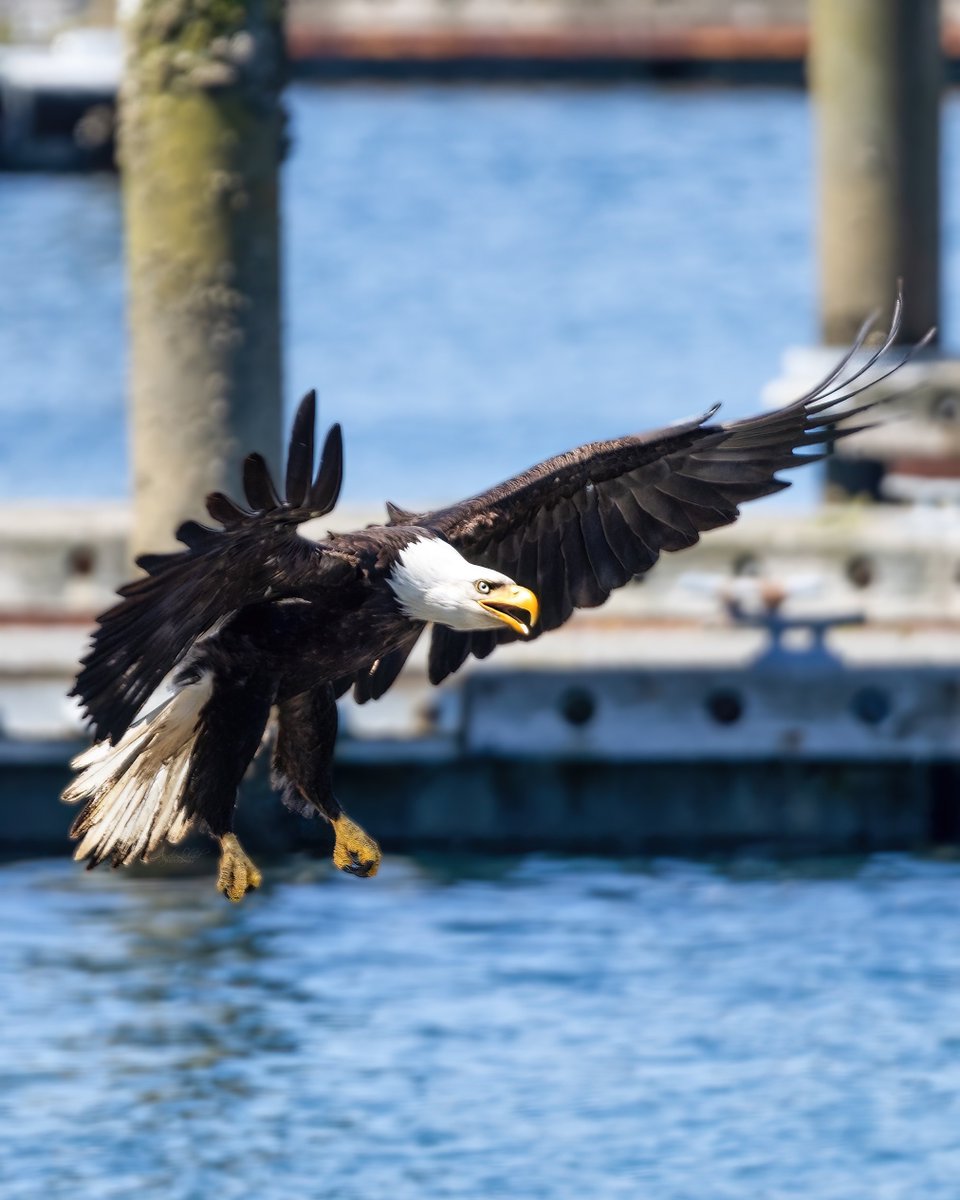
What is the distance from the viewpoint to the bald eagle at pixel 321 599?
24.6 feet

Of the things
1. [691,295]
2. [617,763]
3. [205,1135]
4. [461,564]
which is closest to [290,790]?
[461,564]

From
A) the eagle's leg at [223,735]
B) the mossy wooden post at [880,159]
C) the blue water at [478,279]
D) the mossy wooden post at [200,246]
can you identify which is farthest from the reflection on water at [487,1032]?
the blue water at [478,279]

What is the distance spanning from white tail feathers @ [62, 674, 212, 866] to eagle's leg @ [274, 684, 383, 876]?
32 cm

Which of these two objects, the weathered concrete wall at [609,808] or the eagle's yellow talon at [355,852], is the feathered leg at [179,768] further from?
the weathered concrete wall at [609,808]

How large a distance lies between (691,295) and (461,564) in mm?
31939

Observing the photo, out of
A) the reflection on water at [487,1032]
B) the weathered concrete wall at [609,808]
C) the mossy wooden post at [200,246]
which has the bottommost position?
the reflection on water at [487,1032]

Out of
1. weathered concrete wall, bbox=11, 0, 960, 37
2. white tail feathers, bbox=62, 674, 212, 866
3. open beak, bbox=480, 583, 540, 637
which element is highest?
weathered concrete wall, bbox=11, 0, 960, 37

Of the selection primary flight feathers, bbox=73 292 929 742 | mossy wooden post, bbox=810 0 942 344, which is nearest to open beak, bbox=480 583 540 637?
primary flight feathers, bbox=73 292 929 742

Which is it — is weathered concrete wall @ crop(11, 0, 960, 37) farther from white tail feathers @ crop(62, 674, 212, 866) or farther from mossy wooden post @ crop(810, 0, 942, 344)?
white tail feathers @ crop(62, 674, 212, 866)

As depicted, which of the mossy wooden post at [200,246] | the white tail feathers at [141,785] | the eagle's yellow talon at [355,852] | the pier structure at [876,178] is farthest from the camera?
the pier structure at [876,178]

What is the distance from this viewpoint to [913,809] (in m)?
14.1

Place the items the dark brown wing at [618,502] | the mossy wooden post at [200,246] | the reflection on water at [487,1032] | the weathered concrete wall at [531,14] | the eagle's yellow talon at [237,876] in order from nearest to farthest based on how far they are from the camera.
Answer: the eagle's yellow talon at [237,876] < the dark brown wing at [618,502] < the reflection on water at [487,1032] < the mossy wooden post at [200,246] < the weathered concrete wall at [531,14]

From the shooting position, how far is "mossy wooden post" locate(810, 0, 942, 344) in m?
16.3

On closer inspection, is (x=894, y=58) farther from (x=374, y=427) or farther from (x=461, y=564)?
(x=374, y=427)
